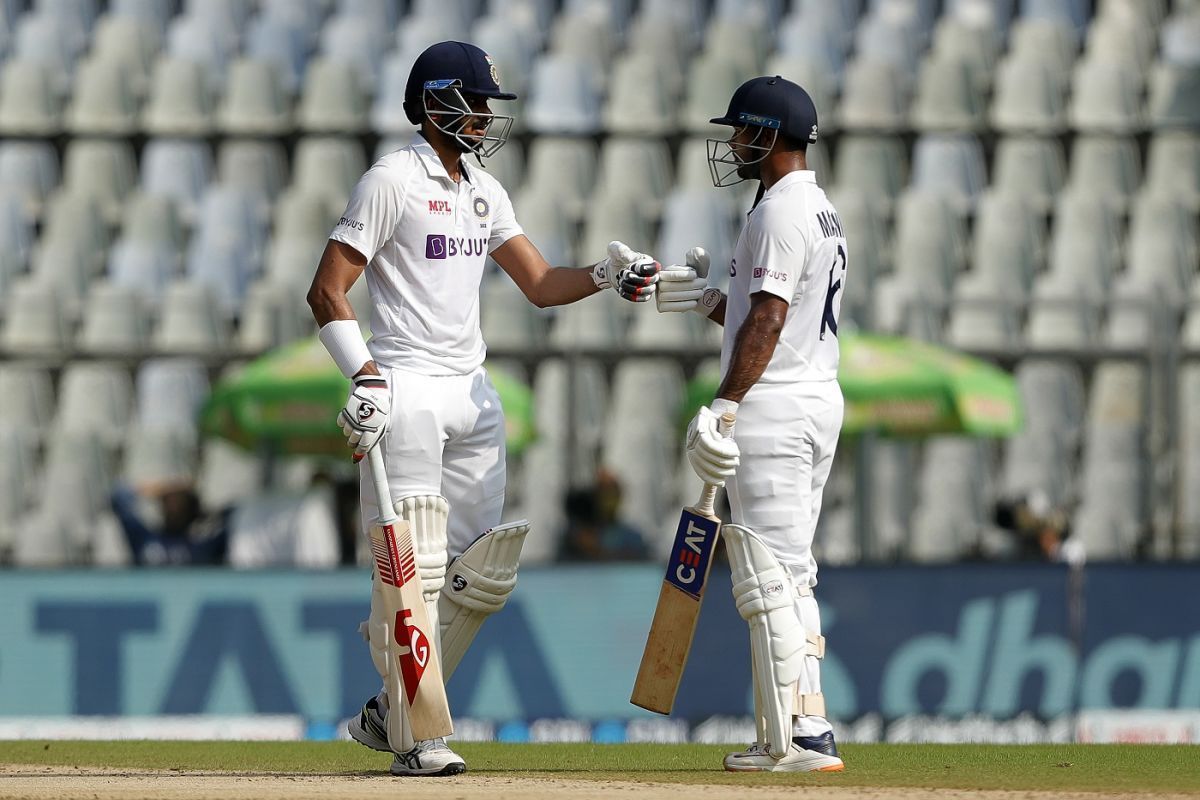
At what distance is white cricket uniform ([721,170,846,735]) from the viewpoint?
230 inches

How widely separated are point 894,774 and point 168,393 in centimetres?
843

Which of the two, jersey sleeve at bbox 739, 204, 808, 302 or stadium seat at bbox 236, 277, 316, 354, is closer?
jersey sleeve at bbox 739, 204, 808, 302

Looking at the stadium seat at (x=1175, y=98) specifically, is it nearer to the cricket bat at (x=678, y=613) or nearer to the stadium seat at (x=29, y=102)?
the stadium seat at (x=29, y=102)

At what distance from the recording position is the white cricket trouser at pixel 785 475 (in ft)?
19.2

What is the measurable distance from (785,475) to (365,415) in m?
1.29

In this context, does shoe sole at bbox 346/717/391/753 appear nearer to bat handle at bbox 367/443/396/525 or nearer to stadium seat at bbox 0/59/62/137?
bat handle at bbox 367/443/396/525

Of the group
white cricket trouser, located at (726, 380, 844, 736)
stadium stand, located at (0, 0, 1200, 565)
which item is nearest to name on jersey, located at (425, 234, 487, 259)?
white cricket trouser, located at (726, 380, 844, 736)

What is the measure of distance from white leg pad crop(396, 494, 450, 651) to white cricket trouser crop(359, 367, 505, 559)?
36 millimetres

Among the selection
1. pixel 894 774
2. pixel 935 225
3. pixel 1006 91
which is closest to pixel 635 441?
pixel 935 225

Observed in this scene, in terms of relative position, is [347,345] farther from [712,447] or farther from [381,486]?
[712,447]

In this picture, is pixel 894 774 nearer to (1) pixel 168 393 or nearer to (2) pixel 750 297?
(2) pixel 750 297

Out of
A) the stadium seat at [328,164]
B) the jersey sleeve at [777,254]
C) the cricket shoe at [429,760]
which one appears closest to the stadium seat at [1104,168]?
the stadium seat at [328,164]

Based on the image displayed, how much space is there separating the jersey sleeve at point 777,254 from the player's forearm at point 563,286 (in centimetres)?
65

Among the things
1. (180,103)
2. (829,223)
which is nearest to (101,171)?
Answer: (180,103)
